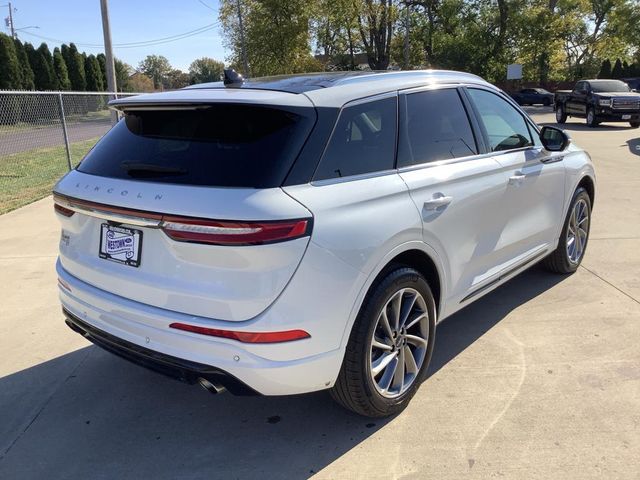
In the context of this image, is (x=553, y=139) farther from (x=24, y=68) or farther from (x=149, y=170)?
(x=24, y=68)

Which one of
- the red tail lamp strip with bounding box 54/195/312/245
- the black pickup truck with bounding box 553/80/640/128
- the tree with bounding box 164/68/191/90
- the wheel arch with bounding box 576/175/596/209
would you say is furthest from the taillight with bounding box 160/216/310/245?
the tree with bounding box 164/68/191/90

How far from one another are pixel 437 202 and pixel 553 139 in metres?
1.98

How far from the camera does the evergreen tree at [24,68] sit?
32600mm

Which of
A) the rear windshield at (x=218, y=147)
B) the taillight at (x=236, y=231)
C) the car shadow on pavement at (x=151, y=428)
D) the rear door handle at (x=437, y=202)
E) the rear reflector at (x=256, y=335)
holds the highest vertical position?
the rear windshield at (x=218, y=147)

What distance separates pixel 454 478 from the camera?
257 cm

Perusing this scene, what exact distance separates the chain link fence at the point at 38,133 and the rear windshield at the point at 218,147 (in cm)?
697

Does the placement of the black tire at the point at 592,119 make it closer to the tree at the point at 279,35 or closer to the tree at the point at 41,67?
the tree at the point at 279,35

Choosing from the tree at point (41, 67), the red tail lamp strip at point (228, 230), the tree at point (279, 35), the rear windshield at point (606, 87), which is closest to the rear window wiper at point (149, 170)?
the red tail lamp strip at point (228, 230)

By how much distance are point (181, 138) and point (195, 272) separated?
0.72 meters

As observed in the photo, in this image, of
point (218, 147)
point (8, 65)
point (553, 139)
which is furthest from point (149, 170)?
point (8, 65)

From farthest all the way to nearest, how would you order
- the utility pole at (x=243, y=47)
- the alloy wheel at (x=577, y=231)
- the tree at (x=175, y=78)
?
the tree at (x=175, y=78) → the utility pole at (x=243, y=47) → the alloy wheel at (x=577, y=231)

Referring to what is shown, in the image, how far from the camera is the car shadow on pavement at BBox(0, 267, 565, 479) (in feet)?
8.89

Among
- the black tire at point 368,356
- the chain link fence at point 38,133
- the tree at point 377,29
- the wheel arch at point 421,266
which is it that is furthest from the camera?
the tree at point 377,29

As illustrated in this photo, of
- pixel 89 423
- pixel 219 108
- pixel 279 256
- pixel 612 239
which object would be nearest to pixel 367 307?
pixel 279 256
